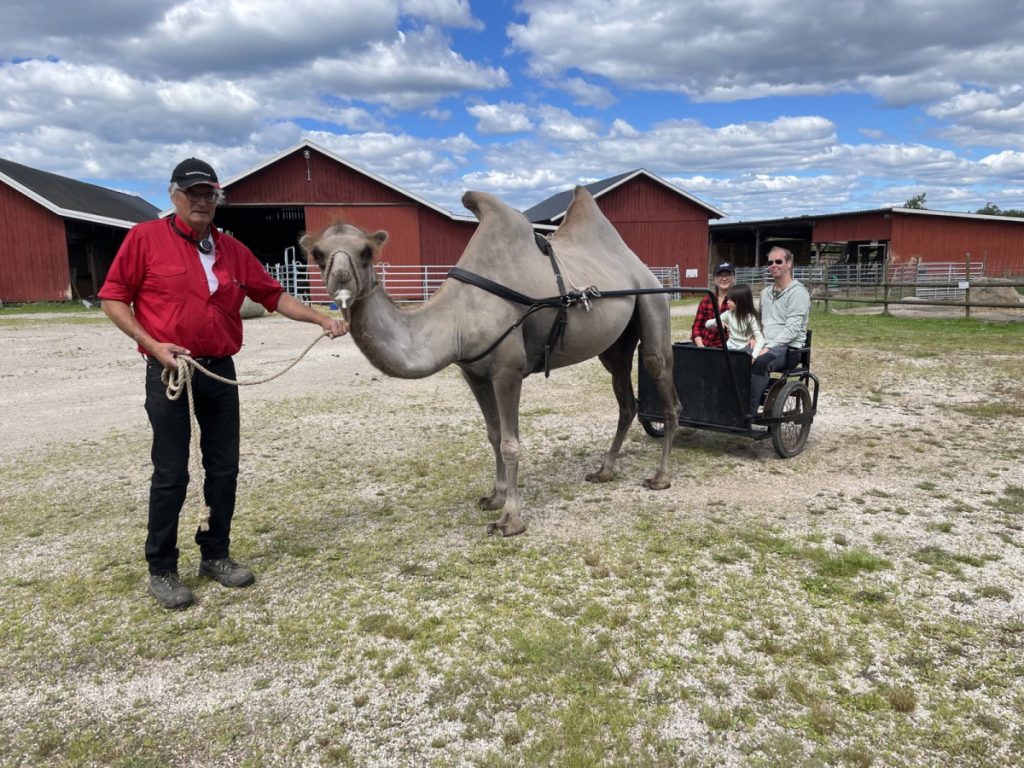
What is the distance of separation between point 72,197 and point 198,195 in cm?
2966

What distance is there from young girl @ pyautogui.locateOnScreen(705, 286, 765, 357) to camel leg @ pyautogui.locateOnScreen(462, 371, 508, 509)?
2801 millimetres

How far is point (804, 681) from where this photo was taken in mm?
2871

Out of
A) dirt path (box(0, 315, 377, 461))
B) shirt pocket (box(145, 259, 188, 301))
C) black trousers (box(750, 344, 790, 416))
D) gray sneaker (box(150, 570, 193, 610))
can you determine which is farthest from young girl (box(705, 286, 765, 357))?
dirt path (box(0, 315, 377, 461))

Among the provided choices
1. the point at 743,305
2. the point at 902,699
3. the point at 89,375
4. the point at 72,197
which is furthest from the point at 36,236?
the point at 902,699

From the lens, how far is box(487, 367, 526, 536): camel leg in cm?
443

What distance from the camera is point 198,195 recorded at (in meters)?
3.40

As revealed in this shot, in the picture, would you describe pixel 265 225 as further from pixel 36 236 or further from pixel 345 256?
pixel 345 256

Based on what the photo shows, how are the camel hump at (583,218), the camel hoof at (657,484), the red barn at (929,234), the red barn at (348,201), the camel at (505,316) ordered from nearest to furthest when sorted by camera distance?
the camel at (505,316) < the camel hoof at (657,484) < the camel hump at (583,218) < the red barn at (348,201) < the red barn at (929,234)

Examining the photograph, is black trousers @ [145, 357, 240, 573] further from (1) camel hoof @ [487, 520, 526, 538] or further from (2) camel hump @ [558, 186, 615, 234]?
(2) camel hump @ [558, 186, 615, 234]

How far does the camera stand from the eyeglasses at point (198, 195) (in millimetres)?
3371

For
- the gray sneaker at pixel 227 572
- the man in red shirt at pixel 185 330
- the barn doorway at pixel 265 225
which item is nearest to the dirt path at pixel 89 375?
the gray sneaker at pixel 227 572

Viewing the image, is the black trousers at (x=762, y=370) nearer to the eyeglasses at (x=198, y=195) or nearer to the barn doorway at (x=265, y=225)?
the eyeglasses at (x=198, y=195)

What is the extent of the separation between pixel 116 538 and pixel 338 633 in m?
2.10

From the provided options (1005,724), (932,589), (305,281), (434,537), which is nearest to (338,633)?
(434,537)
